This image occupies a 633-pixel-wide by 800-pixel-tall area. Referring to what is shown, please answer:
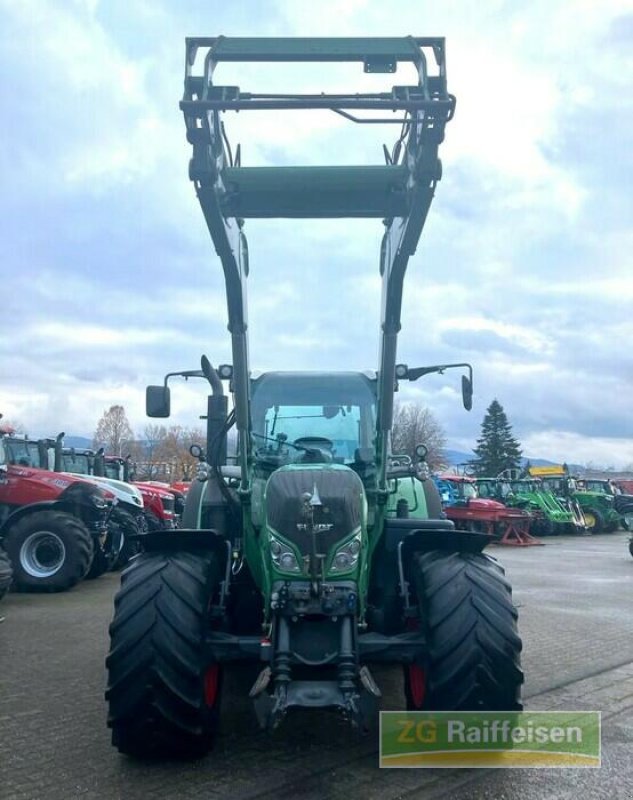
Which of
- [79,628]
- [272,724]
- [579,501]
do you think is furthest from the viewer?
[579,501]

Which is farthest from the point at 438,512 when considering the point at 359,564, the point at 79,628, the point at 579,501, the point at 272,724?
the point at 579,501

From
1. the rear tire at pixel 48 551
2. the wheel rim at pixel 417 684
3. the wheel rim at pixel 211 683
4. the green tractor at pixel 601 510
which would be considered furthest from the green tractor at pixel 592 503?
the wheel rim at pixel 211 683

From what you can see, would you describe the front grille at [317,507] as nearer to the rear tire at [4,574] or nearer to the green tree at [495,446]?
the rear tire at [4,574]

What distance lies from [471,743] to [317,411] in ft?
9.19

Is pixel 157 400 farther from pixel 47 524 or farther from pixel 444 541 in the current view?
pixel 47 524

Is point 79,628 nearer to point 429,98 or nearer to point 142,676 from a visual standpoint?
point 142,676

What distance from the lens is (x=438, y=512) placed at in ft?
23.0

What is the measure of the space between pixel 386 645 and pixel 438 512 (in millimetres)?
2417

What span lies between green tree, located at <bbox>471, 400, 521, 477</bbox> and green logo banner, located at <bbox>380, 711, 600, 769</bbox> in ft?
186

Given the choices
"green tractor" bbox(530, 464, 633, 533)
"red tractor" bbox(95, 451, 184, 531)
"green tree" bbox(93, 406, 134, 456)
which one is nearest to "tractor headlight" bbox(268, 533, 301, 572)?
"red tractor" bbox(95, 451, 184, 531)

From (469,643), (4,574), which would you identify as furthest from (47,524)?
(469,643)

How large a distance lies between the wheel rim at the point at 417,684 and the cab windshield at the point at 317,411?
1.65 meters

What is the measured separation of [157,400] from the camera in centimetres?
611

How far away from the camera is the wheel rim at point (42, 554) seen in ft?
40.1
